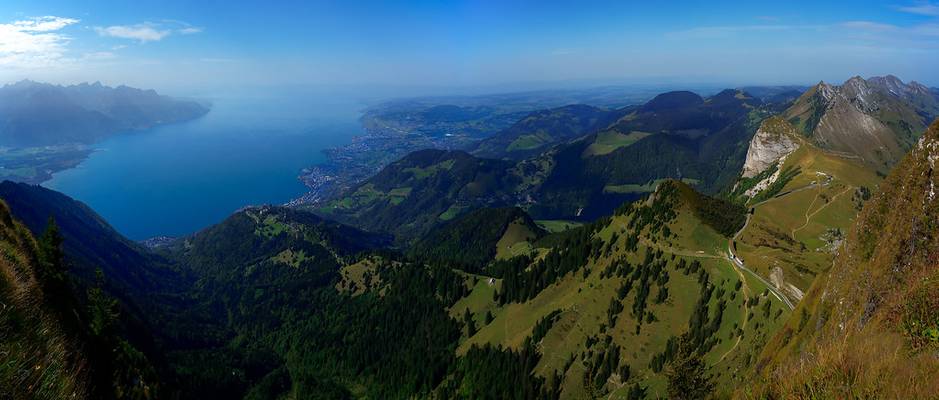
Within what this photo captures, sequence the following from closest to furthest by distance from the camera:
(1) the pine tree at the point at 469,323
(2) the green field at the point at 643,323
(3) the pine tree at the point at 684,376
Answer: (3) the pine tree at the point at 684,376, (2) the green field at the point at 643,323, (1) the pine tree at the point at 469,323

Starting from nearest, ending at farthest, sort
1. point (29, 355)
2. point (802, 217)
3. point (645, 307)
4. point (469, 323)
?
point (29, 355) < point (645, 307) < point (802, 217) < point (469, 323)

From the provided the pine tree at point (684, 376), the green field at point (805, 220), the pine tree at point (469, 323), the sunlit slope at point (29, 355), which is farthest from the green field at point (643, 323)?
the sunlit slope at point (29, 355)

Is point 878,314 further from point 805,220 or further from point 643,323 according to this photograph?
point 805,220

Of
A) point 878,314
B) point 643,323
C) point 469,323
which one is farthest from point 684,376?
point 469,323

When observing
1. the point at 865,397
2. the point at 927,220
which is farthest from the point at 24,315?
the point at 927,220

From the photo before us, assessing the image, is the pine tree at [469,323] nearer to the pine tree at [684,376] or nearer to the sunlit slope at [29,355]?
the pine tree at [684,376]

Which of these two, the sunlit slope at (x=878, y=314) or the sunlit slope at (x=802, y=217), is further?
the sunlit slope at (x=802, y=217)

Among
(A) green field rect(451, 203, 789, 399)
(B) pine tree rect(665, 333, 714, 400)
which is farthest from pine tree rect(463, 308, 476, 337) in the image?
(B) pine tree rect(665, 333, 714, 400)

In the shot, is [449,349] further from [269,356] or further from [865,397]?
Answer: [865,397]

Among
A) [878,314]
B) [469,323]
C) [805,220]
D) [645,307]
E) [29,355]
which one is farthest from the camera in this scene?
[469,323]
